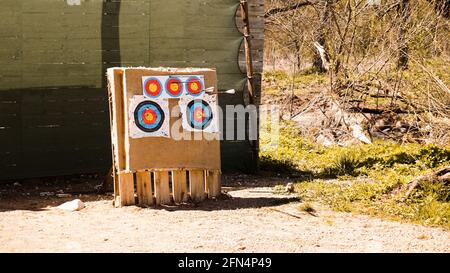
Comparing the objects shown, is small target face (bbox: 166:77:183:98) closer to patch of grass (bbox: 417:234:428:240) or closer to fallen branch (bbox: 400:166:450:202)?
fallen branch (bbox: 400:166:450:202)

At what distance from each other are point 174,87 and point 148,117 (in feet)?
1.65

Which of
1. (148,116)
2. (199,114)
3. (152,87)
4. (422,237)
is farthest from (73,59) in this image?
(422,237)

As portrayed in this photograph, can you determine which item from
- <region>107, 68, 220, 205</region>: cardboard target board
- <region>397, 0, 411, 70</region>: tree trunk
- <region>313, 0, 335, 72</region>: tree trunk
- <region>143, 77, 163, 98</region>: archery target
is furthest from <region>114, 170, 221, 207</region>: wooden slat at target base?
<region>313, 0, 335, 72</region>: tree trunk

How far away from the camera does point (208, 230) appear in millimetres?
6102

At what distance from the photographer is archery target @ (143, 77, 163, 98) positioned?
7379mm

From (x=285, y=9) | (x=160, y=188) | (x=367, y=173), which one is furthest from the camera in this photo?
(x=285, y=9)

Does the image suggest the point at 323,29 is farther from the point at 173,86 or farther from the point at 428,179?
the point at 173,86

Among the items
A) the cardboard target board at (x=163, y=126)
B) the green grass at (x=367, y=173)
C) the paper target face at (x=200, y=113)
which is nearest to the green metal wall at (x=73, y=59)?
the cardboard target board at (x=163, y=126)

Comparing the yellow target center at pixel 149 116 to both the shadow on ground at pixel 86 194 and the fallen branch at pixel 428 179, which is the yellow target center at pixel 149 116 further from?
the fallen branch at pixel 428 179

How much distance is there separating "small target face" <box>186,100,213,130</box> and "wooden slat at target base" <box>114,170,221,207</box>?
1.82ft

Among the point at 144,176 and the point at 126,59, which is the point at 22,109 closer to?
the point at 126,59

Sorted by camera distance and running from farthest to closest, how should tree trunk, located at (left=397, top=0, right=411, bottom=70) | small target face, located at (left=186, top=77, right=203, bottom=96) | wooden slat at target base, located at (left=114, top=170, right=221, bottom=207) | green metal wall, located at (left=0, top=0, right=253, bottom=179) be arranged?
tree trunk, located at (left=397, top=0, right=411, bottom=70)
green metal wall, located at (left=0, top=0, right=253, bottom=179)
small target face, located at (left=186, top=77, right=203, bottom=96)
wooden slat at target base, located at (left=114, top=170, right=221, bottom=207)

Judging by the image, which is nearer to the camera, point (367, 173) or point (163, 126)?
point (163, 126)

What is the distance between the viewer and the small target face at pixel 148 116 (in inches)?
287
